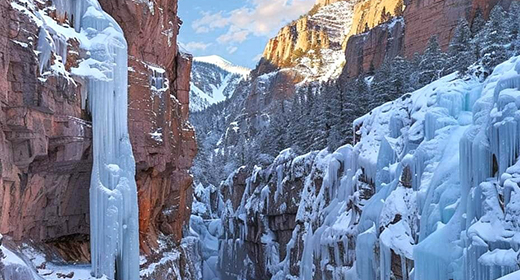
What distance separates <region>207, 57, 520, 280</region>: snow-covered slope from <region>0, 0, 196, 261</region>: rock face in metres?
6.72

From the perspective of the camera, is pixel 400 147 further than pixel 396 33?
No

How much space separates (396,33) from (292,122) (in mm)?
19041

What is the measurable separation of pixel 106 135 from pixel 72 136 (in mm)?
1081

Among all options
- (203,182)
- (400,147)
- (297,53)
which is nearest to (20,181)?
(400,147)

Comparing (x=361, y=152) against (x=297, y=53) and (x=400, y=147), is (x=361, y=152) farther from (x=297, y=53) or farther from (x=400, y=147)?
(x=297, y=53)

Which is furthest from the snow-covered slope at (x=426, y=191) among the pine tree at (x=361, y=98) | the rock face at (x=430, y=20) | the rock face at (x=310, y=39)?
the rock face at (x=310, y=39)

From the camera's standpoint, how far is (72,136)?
605 inches

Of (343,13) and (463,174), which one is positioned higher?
(343,13)

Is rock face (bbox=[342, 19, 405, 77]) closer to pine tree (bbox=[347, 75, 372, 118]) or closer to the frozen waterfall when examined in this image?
pine tree (bbox=[347, 75, 372, 118])

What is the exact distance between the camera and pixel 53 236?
1725 centimetres

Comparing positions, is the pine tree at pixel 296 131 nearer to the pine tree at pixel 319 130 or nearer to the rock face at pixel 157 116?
the pine tree at pixel 319 130

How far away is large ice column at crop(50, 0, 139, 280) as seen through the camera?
1570cm

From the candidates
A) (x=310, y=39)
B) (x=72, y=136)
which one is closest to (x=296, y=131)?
(x=72, y=136)

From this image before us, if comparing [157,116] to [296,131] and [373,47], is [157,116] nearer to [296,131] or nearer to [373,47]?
[296,131]
